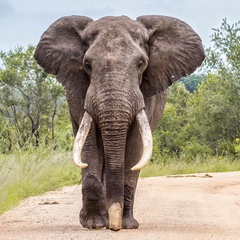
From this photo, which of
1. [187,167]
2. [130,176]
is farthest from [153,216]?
[187,167]

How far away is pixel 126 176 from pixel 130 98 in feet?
4.01

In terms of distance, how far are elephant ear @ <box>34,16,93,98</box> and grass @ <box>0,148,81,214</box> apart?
264 cm

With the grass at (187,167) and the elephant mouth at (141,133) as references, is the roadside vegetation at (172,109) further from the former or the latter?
the elephant mouth at (141,133)

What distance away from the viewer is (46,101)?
36250mm

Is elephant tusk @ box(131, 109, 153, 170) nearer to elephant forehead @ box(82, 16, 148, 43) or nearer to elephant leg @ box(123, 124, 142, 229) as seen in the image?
elephant leg @ box(123, 124, 142, 229)

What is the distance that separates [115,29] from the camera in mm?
8039

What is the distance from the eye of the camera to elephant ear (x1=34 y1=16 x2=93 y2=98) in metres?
8.63

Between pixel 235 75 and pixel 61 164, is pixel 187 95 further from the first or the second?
pixel 61 164

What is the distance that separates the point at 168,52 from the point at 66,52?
47.5 inches

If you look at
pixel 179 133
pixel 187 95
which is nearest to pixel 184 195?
pixel 179 133

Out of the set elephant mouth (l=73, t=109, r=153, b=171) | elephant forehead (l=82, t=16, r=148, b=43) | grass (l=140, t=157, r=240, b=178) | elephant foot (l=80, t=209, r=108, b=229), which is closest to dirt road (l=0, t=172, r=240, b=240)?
elephant foot (l=80, t=209, r=108, b=229)

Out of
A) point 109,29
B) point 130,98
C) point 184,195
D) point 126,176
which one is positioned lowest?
point 184,195

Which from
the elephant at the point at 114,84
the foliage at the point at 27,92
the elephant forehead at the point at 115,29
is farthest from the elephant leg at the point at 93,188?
the foliage at the point at 27,92

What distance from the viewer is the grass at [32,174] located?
12.5m
